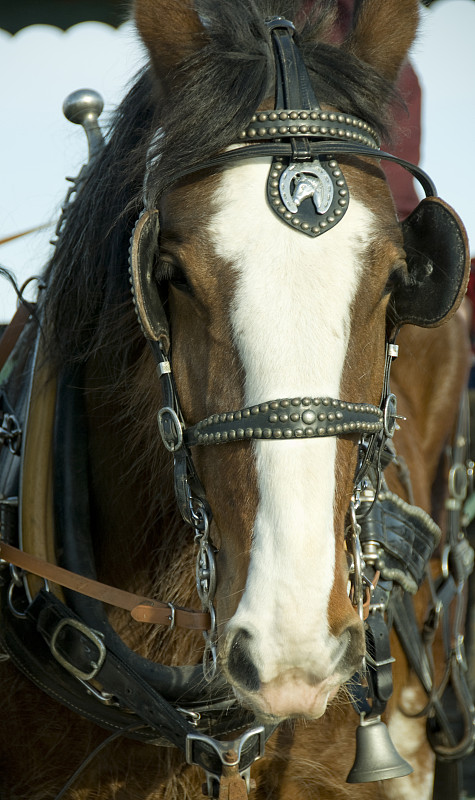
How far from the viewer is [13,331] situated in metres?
1.93

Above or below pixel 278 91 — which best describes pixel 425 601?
below

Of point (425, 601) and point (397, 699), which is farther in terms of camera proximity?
point (425, 601)

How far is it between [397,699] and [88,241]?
1.34 meters

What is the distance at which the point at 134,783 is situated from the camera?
1615 millimetres

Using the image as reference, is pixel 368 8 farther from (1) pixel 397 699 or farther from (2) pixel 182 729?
(1) pixel 397 699

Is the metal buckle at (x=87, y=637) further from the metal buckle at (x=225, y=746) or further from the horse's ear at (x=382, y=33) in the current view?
the horse's ear at (x=382, y=33)

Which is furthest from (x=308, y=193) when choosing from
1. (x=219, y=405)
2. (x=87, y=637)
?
(x=87, y=637)

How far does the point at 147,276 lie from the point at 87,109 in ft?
2.92

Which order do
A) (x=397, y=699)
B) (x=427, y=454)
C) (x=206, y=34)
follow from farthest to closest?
(x=427, y=454)
(x=397, y=699)
(x=206, y=34)

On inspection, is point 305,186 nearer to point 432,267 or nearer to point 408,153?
point 432,267

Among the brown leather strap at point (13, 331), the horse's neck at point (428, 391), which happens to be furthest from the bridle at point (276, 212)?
the horse's neck at point (428, 391)

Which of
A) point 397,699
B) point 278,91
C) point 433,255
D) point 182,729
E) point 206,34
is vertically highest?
point 206,34

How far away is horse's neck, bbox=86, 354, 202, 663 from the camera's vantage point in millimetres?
1583

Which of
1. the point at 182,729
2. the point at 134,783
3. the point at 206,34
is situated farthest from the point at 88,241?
the point at 134,783
